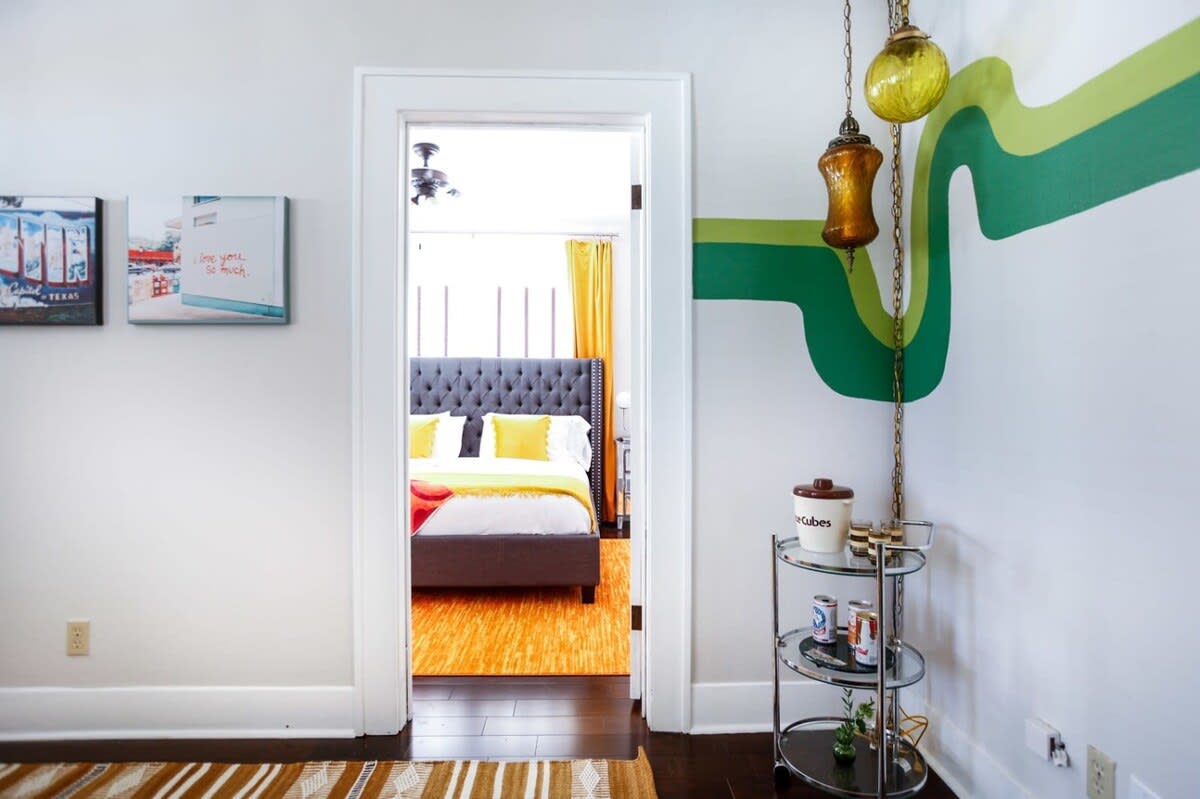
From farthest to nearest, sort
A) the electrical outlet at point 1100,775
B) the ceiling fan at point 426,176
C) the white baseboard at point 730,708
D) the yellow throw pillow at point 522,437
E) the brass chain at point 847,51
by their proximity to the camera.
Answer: the yellow throw pillow at point 522,437 < the ceiling fan at point 426,176 < the white baseboard at point 730,708 < the brass chain at point 847,51 < the electrical outlet at point 1100,775

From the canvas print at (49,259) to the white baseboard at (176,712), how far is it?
119 centimetres

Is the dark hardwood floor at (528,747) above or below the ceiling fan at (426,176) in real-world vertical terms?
below

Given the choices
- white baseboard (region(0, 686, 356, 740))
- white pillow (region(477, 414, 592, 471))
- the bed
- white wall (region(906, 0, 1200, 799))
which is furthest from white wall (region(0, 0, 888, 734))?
the bed

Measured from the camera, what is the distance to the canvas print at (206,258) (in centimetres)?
199

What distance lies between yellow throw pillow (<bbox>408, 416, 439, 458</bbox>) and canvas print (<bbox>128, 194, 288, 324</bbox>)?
257 centimetres

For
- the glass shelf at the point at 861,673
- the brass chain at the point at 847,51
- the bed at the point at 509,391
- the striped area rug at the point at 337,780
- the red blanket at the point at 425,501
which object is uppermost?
the brass chain at the point at 847,51


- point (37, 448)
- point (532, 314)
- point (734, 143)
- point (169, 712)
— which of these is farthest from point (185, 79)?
point (532, 314)

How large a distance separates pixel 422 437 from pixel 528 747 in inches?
115

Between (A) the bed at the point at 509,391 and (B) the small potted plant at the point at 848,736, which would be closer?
(B) the small potted plant at the point at 848,736

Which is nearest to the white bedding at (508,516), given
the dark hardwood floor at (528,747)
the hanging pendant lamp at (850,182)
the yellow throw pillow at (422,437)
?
the dark hardwood floor at (528,747)

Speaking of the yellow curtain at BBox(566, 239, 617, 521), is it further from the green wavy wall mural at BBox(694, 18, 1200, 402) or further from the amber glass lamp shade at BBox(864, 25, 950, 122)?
the amber glass lamp shade at BBox(864, 25, 950, 122)

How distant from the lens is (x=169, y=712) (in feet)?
6.62

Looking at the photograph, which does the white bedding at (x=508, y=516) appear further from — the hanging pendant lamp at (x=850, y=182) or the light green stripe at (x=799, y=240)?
the hanging pendant lamp at (x=850, y=182)

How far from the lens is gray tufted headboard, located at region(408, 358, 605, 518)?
16.4 ft
